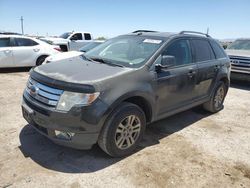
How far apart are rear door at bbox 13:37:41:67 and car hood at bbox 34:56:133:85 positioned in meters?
6.77

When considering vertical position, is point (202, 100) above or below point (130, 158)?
above

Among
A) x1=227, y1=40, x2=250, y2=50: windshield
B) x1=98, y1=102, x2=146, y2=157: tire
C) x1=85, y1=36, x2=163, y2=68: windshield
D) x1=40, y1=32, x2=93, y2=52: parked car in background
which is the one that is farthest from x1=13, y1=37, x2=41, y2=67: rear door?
x1=227, y1=40, x2=250, y2=50: windshield

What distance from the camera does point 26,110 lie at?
350 cm

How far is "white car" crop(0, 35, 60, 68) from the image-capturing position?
9.68 meters

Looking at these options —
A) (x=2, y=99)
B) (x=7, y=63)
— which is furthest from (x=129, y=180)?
(x=7, y=63)

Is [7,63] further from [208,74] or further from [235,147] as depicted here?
[235,147]

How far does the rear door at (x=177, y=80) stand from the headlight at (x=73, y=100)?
127cm

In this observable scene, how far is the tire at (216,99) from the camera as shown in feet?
18.4

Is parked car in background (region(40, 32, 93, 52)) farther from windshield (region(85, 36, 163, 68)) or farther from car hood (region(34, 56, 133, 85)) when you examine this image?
car hood (region(34, 56, 133, 85))

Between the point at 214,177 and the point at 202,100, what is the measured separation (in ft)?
7.20

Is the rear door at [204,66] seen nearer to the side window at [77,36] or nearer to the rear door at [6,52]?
the rear door at [6,52]

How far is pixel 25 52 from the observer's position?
1003 centimetres

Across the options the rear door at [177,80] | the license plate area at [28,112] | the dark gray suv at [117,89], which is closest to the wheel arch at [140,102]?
the dark gray suv at [117,89]

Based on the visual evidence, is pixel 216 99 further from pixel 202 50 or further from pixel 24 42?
pixel 24 42
